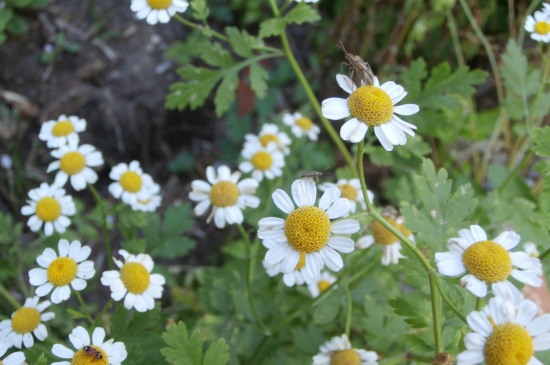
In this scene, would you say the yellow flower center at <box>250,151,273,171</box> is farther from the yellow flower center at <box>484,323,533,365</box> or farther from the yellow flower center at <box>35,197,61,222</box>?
the yellow flower center at <box>484,323,533,365</box>

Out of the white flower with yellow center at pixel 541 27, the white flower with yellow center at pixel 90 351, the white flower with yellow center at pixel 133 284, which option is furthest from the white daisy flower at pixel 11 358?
the white flower with yellow center at pixel 541 27

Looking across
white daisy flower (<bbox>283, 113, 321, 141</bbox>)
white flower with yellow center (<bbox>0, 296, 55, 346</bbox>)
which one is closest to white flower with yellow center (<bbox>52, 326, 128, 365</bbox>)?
white flower with yellow center (<bbox>0, 296, 55, 346</bbox>)

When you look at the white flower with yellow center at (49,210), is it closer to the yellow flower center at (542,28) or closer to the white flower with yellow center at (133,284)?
the white flower with yellow center at (133,284)

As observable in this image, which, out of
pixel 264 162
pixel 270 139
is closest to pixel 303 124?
pixel 270 139

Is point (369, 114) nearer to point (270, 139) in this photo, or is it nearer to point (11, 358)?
point (270, 139)

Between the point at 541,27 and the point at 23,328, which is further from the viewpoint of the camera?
the point at 541,27

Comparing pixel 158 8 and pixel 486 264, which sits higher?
pixel 158 8
